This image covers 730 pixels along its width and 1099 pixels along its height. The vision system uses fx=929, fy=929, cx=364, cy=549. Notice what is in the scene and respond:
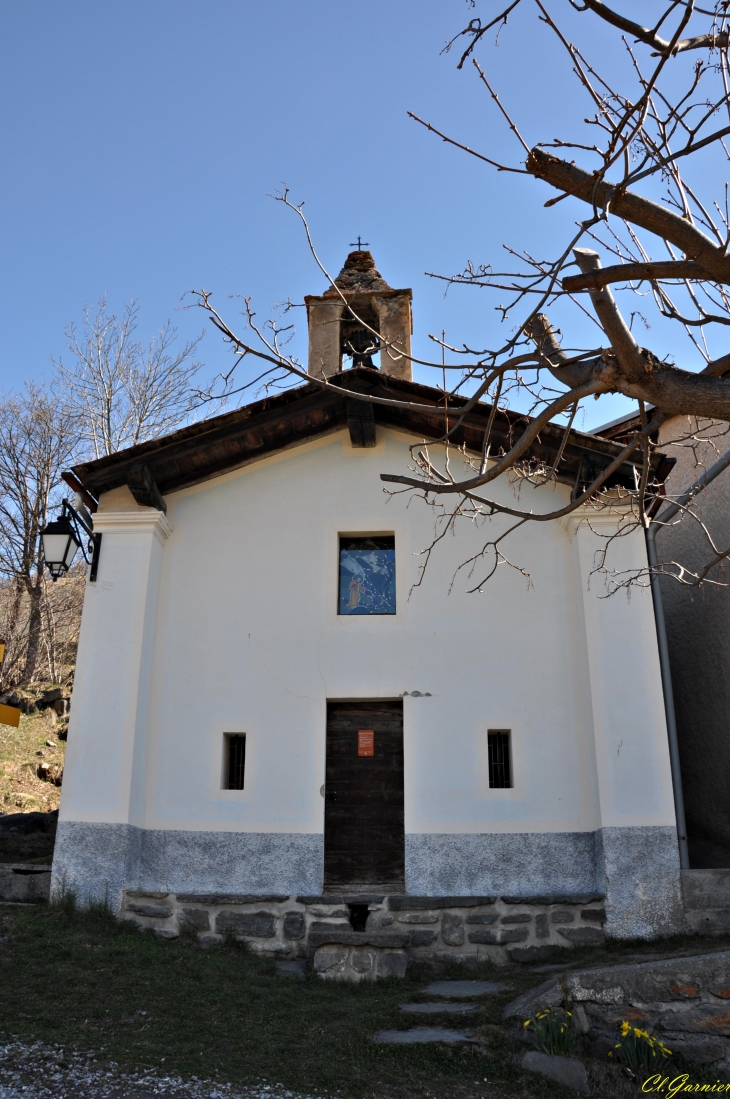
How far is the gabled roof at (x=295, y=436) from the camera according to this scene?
359 inches

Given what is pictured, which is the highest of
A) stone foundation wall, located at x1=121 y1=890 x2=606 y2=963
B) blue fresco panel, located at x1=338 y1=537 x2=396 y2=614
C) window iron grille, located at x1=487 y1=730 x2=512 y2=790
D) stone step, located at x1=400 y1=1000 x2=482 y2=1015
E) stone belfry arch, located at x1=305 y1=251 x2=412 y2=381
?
stone belfry arch, located at x1=305 y1=251 x2=412 y2=381

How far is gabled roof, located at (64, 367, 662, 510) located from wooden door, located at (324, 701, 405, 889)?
2828mm

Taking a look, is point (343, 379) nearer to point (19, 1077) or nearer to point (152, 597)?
point (152, 597)

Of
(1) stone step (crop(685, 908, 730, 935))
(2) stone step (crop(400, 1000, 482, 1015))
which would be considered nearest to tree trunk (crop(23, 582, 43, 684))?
(2) stone step (crop(400, 1000, 482, 1015))

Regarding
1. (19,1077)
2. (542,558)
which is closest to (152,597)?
(542,558)

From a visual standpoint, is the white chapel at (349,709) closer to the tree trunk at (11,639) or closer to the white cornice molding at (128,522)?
the white cornice molding at (128,522)

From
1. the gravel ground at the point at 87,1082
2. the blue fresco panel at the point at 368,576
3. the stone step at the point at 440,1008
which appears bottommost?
the gravel ground at the point at 87,1082

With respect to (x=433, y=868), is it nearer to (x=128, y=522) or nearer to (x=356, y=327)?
(x=128, y=522)

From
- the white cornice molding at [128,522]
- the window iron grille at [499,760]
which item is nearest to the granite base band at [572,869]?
the window iron grille at [499,760]

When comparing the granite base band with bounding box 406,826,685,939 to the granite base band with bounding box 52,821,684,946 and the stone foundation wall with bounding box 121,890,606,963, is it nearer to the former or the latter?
the granite base band with bounding box 52,821,684,946

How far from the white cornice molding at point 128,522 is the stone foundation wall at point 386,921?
11.3ft

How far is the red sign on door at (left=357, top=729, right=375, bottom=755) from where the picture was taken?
350 inches

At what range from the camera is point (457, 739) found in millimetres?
8734

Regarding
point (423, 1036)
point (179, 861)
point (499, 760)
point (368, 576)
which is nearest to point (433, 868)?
point (499, 760)
